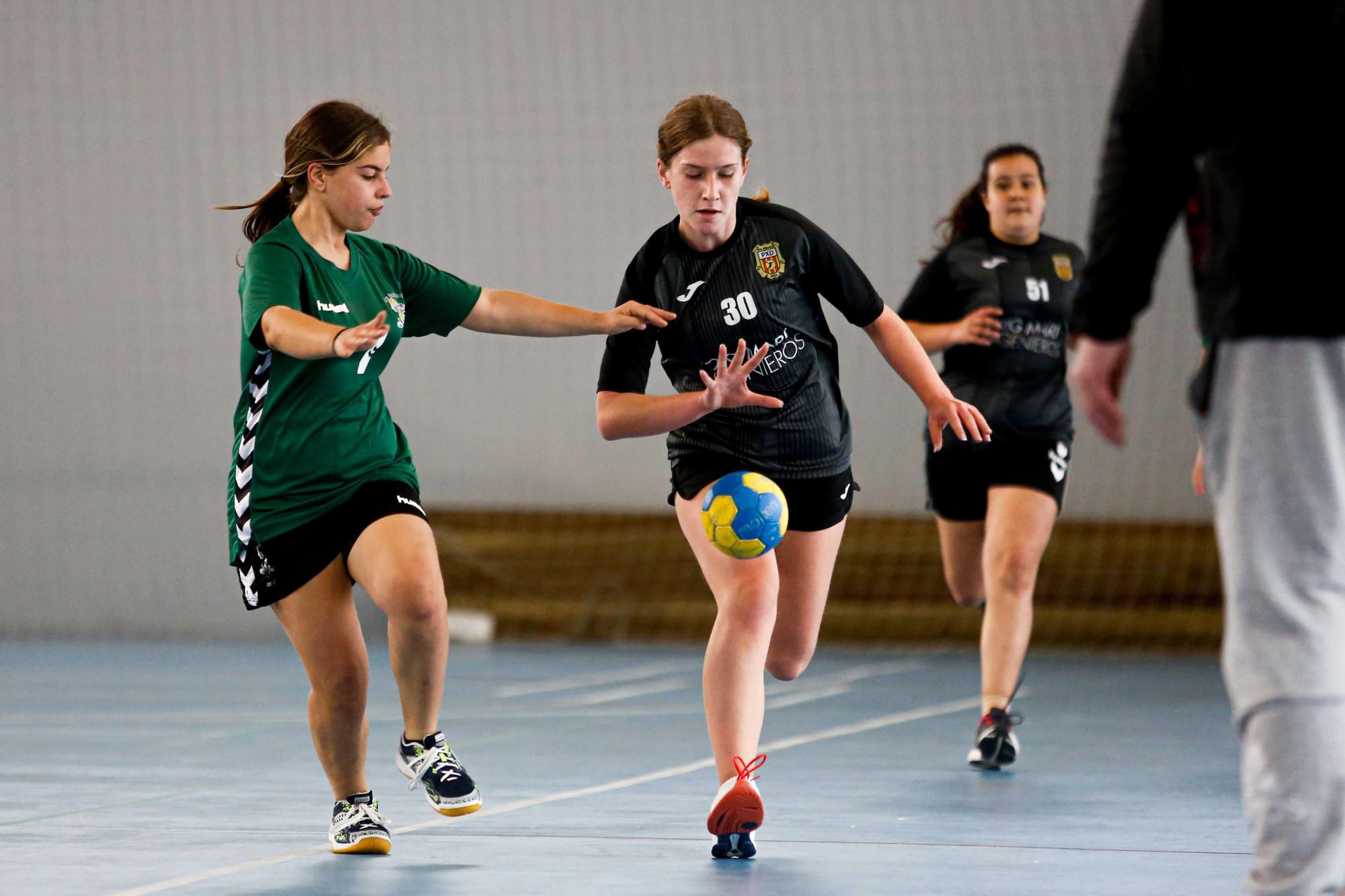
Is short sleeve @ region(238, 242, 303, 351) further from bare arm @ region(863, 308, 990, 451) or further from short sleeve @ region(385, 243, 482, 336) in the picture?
bare arm @ region(863, 308, 990, 451)

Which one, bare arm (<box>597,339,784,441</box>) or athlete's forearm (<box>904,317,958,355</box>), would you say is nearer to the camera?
bare arm (<box>597,339,784,441</box>)

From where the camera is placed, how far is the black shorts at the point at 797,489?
13.2 ft

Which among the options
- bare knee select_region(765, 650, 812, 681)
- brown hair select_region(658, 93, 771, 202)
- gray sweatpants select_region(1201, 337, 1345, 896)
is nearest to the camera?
gray sweatpants select_region(1201, 337, 1345, 896)

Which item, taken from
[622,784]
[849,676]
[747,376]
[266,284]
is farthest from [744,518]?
[849,676]

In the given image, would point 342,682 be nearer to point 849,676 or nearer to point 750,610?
point 750,610

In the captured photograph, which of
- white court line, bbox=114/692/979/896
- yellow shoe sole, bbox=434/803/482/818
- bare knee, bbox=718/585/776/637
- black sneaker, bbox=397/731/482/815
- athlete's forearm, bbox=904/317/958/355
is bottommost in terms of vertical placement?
white court line, bbox=114/692/979/896

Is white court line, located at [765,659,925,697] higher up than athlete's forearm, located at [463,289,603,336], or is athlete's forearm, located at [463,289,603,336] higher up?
athlete's forearm, located at [463,289,603,336]

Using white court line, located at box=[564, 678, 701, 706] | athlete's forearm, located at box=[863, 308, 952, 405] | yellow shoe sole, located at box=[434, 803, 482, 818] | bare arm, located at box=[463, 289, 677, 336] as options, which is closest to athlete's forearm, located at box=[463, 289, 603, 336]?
bare arm, located at box=[463, 289, 677, 336]

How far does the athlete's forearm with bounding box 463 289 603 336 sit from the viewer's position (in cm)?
415

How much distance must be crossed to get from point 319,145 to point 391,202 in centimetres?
824

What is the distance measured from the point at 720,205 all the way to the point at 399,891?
1.71 metres

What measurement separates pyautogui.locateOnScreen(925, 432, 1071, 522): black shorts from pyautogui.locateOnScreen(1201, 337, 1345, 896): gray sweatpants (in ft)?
10.6

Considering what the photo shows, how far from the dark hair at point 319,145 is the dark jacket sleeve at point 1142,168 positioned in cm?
200

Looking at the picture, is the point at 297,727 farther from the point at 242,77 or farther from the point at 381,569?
the point at 242,77
